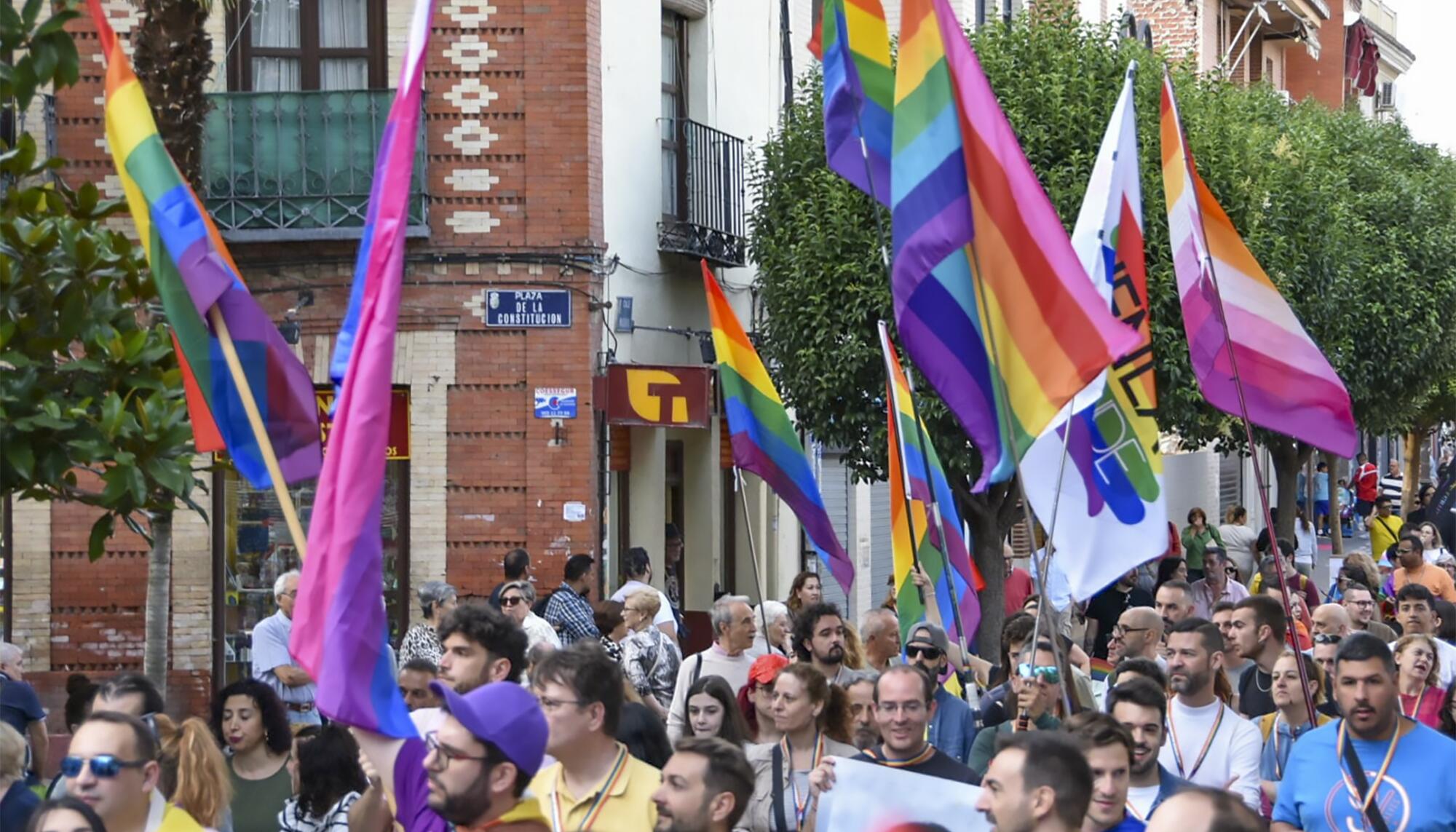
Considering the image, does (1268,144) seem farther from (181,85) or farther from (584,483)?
(181,85)

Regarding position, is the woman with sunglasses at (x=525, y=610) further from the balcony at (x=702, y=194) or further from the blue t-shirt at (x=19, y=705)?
the balcony at (x=702, y=194)

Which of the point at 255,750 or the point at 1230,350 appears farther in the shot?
the point at 1230,350

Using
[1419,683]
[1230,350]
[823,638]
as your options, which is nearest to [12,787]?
[823,638]

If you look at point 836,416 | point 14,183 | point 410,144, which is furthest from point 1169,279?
point 410,144

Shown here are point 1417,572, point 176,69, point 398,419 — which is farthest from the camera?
point 398,419

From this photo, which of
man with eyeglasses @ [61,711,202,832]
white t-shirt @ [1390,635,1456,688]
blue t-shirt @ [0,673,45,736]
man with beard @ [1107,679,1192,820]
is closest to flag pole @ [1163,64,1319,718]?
white t-shirt @ [1390,635,1456,688]

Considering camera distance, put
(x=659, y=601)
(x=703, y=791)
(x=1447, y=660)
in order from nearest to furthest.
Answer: (x=703, y=791), (x=1447, y=660), (x=659, y=601)

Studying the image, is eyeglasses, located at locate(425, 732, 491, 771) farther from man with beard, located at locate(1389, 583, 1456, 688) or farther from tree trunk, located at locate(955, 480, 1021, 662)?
tree trunk, located at locate(955, 480, 1021, 662)

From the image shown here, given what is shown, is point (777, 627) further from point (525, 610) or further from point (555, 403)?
point (555, 403)

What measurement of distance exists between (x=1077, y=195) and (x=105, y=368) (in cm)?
1203

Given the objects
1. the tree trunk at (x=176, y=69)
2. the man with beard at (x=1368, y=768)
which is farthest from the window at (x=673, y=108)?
the man with beard at (x=1368, y=768)

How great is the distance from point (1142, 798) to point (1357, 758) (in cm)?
69

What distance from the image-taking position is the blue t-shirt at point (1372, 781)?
652 cm

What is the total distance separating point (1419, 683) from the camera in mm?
9102
